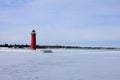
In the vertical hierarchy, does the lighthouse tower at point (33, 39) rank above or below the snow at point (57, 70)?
above

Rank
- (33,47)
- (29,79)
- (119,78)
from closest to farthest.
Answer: (29,79)
(119,78)
(33,47)

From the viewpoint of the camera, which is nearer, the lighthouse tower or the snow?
the snow

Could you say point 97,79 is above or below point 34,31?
below

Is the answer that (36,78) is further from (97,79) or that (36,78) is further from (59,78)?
(97,79)

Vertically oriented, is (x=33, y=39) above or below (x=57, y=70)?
above

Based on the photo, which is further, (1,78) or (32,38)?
(32,38)

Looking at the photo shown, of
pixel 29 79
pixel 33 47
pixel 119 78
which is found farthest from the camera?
pixel 33 47

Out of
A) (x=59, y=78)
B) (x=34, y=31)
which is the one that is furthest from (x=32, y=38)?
(x=59, y=78)

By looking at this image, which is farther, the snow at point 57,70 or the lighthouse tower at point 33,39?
the lighthouse tower at point 33,39

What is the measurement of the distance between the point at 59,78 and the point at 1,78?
1378mm

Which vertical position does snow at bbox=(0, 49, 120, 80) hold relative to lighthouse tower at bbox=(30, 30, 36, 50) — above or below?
below

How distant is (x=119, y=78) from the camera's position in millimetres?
6996

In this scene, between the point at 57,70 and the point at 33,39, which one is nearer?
the point at 57,70

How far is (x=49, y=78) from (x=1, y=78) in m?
1.13
